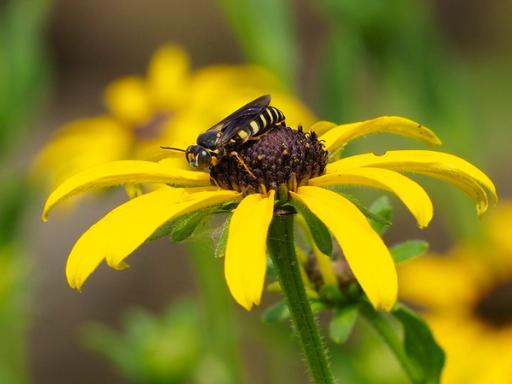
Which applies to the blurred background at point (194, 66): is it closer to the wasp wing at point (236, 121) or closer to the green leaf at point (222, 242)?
the wasp wing at point (236, 121)

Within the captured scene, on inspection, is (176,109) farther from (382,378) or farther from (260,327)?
(382,378)

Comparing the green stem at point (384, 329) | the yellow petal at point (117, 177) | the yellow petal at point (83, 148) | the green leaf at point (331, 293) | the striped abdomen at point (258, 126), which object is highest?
the yellow petal at point (83, 148)

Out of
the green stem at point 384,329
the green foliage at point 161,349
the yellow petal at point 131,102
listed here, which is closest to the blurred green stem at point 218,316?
the green foliage at point 161,349

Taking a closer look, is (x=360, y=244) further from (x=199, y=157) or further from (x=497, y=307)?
(x=497, y=307)

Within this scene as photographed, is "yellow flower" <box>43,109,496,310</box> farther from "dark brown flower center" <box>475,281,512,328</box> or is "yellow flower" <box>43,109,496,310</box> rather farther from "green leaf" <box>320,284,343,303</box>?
"dark brown flower center" <box>475,281,512,328</box>

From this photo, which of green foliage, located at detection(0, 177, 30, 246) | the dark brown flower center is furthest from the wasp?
green foliage, located at detection(0, 177, 30, 246)

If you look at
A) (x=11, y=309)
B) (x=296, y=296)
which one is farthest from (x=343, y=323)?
(x=11, y=309)

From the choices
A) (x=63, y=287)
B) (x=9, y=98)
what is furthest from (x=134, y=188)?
(x=63, y=287)
